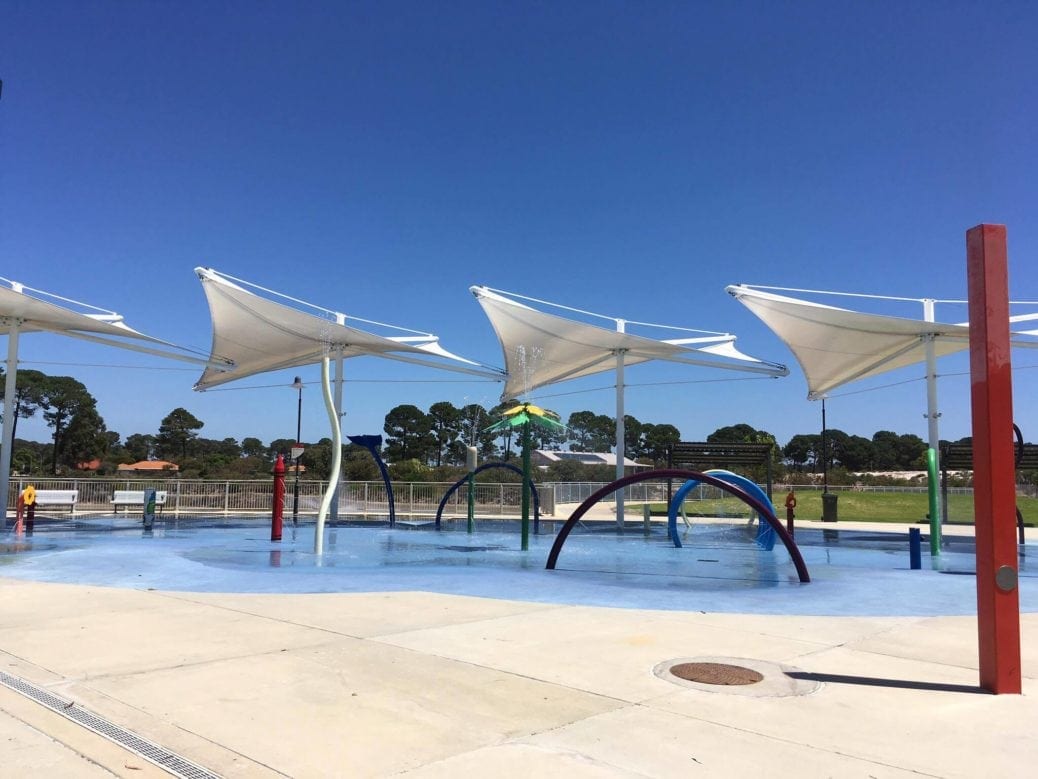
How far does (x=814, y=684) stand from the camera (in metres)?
Result: 5.92

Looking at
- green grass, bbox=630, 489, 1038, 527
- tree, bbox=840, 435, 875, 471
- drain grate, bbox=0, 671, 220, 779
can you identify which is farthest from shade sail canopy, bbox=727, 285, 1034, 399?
tree, bbox=840, 435, 875, 471

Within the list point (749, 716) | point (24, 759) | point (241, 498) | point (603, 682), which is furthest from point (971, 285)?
point (241, 498)

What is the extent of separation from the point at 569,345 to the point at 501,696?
2308 cm

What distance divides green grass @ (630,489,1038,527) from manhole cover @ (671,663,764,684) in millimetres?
26762

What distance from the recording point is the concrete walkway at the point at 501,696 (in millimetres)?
4230

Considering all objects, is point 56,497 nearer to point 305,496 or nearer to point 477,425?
point 305,496

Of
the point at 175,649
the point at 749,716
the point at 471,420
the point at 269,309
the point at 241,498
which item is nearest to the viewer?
the point at 749,716

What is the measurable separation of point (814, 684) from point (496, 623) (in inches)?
136

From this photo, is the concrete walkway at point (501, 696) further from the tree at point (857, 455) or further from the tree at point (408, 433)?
the tree at point (857, 455)

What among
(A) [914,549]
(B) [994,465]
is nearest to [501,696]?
(B) [994,465]

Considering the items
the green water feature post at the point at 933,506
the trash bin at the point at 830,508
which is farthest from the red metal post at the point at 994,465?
the trash bin at the point at 830,508

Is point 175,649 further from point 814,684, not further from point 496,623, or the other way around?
point 814,684

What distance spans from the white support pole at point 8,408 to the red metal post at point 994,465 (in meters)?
24.4

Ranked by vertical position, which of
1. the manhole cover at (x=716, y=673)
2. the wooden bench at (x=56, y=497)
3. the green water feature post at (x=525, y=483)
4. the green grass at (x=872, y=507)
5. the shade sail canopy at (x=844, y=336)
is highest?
the shade sail canopy at (x=844, y=336)
